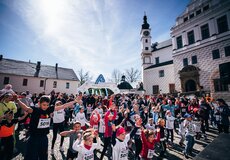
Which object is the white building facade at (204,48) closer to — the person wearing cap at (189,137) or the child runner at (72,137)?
the person wearing cap at (189,137)

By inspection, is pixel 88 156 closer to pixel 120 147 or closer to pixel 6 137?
pixel 120 147

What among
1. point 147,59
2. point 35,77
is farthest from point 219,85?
point 35,77

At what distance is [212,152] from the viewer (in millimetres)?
3273

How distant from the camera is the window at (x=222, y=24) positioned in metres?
20.6

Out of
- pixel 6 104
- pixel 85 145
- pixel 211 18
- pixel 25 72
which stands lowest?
pixel 85 145

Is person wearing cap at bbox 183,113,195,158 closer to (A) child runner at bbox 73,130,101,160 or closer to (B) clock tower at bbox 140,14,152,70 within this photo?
(A) child runner at bbox 73,130,101,160

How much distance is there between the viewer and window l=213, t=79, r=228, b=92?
19391 millimetres

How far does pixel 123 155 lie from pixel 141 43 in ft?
135

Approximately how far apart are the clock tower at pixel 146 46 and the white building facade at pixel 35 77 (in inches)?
899

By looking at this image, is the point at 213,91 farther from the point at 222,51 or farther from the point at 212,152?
the point at 212,152

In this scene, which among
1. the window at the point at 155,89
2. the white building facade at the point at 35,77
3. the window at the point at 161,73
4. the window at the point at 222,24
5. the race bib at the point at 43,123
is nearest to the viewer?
the race bib at the point at 43,123

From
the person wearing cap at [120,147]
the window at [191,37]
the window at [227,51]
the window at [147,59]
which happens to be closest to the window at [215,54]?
the window at [227,51]

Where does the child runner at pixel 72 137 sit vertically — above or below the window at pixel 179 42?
below

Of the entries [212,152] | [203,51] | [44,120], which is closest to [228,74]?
[203,51]
